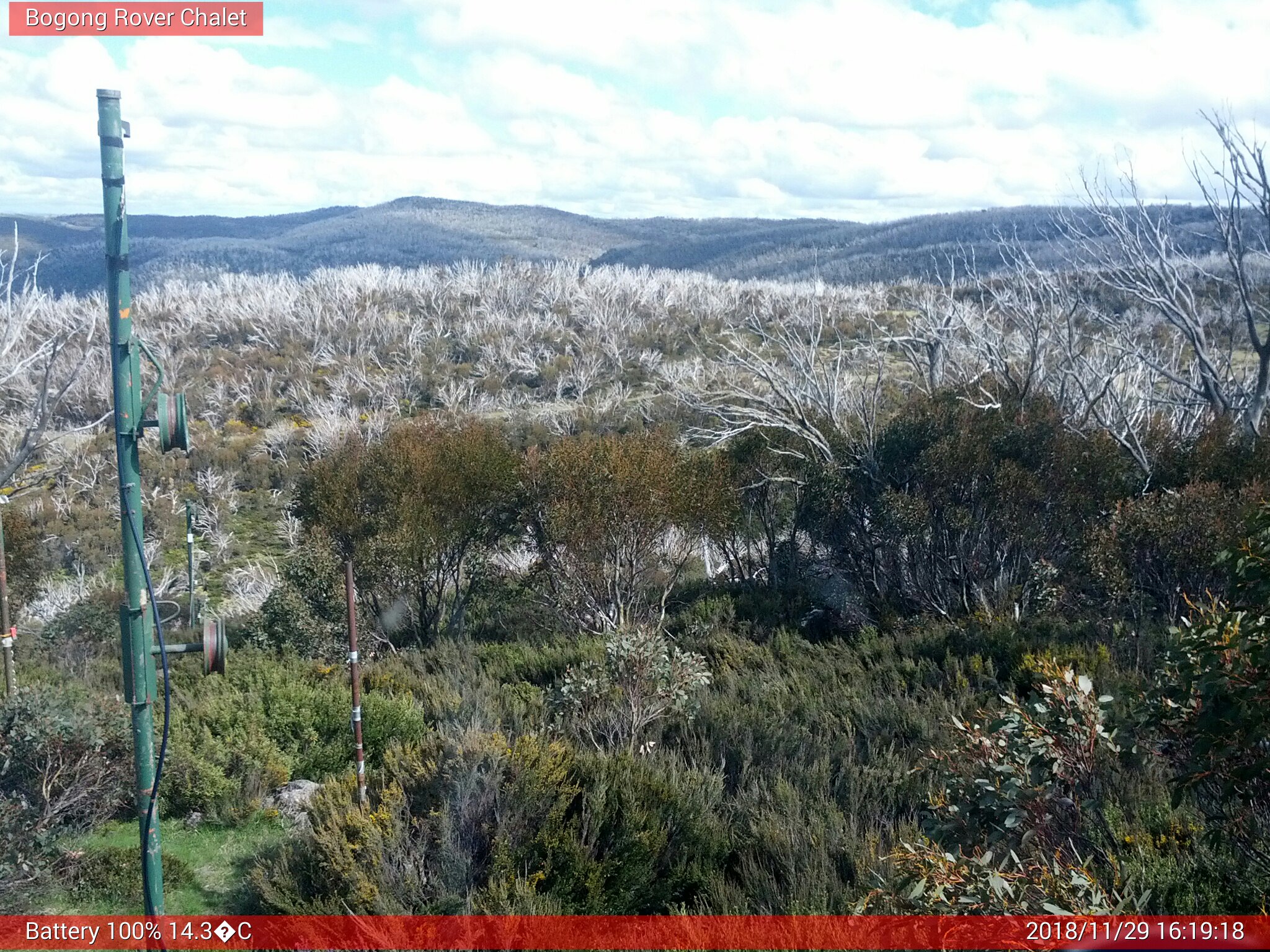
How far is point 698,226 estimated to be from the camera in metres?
124

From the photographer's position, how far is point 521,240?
110 metres

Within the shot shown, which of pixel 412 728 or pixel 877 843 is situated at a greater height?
pixel 877 843

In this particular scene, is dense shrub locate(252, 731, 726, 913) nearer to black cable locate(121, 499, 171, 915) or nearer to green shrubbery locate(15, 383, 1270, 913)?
green shrubbery locate(15, 383, 1270, 913)

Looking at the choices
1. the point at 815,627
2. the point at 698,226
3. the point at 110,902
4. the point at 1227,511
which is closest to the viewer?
the point at 110,902

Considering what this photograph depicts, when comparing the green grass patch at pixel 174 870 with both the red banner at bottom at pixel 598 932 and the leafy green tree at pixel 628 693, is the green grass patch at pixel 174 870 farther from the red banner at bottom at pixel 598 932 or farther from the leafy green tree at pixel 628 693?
the leafy green tree at pixel 628 693

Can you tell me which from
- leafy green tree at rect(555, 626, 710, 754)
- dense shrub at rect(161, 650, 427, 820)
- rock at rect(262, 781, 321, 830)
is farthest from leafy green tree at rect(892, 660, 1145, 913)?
dense shrub at rect(161, 650, 427, 820)

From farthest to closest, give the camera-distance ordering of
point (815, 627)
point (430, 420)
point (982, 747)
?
point (430, 420)
point (815, 627)
point (982, 747)

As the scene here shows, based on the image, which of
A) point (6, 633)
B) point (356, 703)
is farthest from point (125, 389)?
point (6, 633)

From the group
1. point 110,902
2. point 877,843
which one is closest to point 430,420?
point 110,902

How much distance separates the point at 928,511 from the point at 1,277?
386 inches

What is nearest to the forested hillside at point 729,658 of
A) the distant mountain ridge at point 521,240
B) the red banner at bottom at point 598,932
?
the red banner at bottom at point 598,932

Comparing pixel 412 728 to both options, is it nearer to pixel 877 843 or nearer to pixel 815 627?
pixel 877 843

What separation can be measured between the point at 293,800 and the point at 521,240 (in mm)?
107146

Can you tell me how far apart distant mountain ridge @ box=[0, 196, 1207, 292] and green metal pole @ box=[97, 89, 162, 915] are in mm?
49513
